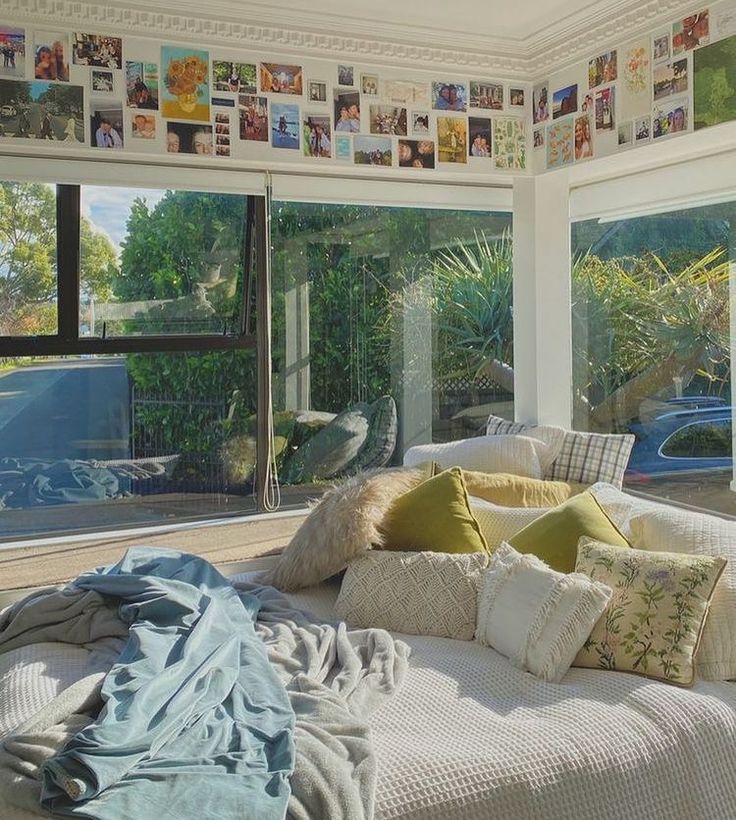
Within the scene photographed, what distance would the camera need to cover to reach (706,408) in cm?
416

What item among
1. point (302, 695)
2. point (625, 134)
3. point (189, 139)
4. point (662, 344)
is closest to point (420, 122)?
point (625, 134)

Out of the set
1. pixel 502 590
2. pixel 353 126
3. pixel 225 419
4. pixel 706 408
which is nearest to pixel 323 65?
pixel 353 126

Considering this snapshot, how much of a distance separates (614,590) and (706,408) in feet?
6.01

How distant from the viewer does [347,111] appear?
15.0 feet

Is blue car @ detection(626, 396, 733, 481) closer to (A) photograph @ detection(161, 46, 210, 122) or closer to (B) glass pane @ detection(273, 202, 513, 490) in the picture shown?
(B) glass pane @ detection(273, 202, 513, 490)

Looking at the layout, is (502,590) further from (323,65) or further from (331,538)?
(323,65)

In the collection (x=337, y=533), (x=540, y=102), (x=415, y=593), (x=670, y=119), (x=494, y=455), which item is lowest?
(x=415, y=593)

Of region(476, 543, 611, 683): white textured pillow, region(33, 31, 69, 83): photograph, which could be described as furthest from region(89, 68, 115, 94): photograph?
region(476, 543, 611, 683): white textured pillow

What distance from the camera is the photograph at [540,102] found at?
15.7 feet

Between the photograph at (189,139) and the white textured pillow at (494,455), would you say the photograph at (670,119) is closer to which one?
the white textured pillow at (494,455)

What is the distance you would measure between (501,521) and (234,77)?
7.71 ft

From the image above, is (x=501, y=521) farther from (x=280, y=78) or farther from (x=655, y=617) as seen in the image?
(x=280, y=78)

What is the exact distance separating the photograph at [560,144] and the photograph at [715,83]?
0.84m

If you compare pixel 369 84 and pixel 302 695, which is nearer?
pixel 302 695
